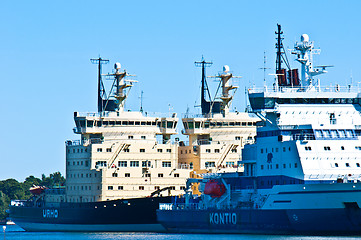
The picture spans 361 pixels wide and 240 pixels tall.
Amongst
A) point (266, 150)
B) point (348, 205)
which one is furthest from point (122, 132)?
point (348, 205)

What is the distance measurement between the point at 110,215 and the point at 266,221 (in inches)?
738

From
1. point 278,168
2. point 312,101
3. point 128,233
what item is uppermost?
point 312,101

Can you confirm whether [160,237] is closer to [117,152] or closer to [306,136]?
[306,136]

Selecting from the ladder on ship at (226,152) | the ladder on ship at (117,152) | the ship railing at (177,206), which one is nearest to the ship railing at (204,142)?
the ladder on ship at (226,152)

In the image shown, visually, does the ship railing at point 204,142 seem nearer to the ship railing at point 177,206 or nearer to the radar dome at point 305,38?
the ship railing at point 177,206

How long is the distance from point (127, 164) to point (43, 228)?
1143cm

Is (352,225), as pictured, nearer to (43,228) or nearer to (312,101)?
(312,101)

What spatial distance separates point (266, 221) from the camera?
2340 inches

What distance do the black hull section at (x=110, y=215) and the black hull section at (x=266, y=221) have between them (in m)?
4.21

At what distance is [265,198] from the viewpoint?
60.2 meters

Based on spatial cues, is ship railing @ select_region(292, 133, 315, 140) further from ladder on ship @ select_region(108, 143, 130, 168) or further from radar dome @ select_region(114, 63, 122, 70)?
radar dome @ select_region(114, 63, 122, 70)

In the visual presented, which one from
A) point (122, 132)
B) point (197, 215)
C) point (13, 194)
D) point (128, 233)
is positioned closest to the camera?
point (197, 215)

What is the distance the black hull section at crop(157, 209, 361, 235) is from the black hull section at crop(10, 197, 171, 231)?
4.21m

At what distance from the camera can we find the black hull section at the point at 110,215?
243ft
